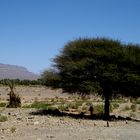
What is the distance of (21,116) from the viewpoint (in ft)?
94.4

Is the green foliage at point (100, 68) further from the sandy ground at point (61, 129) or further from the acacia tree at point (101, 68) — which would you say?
the sandy ground at point (61, 129)

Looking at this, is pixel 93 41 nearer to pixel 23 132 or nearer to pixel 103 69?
pixel 103 69

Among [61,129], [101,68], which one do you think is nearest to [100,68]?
[101,68]

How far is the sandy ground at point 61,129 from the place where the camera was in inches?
814

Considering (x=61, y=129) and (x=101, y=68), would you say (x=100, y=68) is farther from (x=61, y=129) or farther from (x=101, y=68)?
(x=61, y=129)

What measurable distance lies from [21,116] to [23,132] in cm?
694

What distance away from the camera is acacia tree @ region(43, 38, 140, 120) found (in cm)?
3002

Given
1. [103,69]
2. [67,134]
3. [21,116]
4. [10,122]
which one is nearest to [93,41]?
[103,69]

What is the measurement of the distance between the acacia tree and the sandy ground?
3.05 meters

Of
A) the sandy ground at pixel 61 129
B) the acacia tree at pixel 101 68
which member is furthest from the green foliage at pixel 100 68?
the sandy ground at pixel 61 129

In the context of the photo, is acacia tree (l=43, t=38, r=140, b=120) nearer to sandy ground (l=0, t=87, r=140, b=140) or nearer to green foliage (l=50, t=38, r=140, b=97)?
green foliage (l=50, t=38, r=140, b=97)

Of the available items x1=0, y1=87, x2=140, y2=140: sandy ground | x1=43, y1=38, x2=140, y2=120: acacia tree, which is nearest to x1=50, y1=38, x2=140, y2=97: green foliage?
x1=43, y1=38, x2=140, y2=120: acacia tree

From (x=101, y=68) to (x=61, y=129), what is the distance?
25.3ft

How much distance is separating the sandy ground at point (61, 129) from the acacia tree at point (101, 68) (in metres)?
3.05
